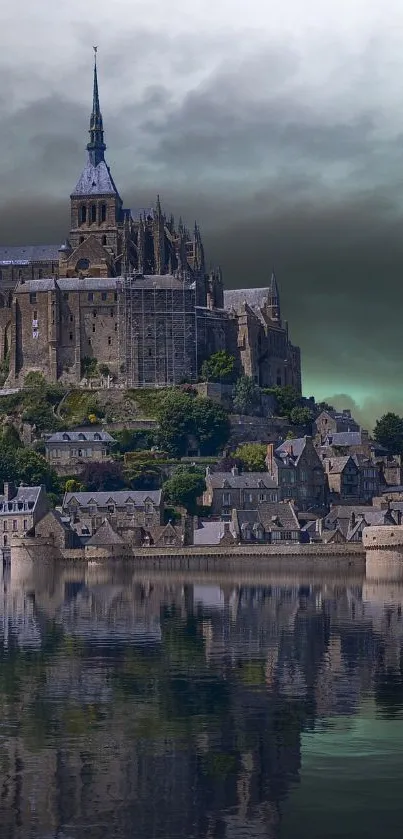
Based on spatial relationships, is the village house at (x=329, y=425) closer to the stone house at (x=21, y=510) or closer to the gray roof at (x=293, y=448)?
the gray roof at (x=293, y=448)

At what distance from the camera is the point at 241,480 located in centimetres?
12319

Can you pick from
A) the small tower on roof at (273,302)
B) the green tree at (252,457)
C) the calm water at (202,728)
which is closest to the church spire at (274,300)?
the small tower on roof at (273,302)

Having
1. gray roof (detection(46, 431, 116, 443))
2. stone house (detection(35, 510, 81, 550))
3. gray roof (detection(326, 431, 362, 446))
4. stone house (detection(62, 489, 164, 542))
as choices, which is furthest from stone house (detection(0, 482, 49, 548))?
gray roof (detection(326, 431, 362, 446))

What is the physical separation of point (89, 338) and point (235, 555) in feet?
143

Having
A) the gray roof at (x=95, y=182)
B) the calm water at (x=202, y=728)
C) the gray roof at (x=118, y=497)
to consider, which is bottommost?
the calm water at (x=202, y=728)

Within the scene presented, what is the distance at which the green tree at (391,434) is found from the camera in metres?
145

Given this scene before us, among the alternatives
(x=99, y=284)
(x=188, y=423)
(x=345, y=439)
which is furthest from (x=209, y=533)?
(x=99, y=284)

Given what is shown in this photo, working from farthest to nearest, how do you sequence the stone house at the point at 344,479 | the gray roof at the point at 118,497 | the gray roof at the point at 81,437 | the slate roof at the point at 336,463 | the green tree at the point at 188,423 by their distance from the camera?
the green tree at the point at 188,423, the gray roof at the point at 81,437, the slate roof at the point at 336,463, the stone house at the point at 344,479, the gray roof at the point at 118,497

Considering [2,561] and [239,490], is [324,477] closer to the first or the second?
[239,490]

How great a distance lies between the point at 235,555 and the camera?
106 m

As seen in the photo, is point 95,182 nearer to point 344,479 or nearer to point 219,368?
point 219,368

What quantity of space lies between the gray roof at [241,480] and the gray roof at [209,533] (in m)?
10.1

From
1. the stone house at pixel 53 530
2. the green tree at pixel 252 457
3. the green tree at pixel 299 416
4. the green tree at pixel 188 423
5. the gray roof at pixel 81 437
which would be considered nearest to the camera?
the stone house at pixel 53 530

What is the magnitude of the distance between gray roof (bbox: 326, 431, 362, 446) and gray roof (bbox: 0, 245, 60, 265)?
115 ft
